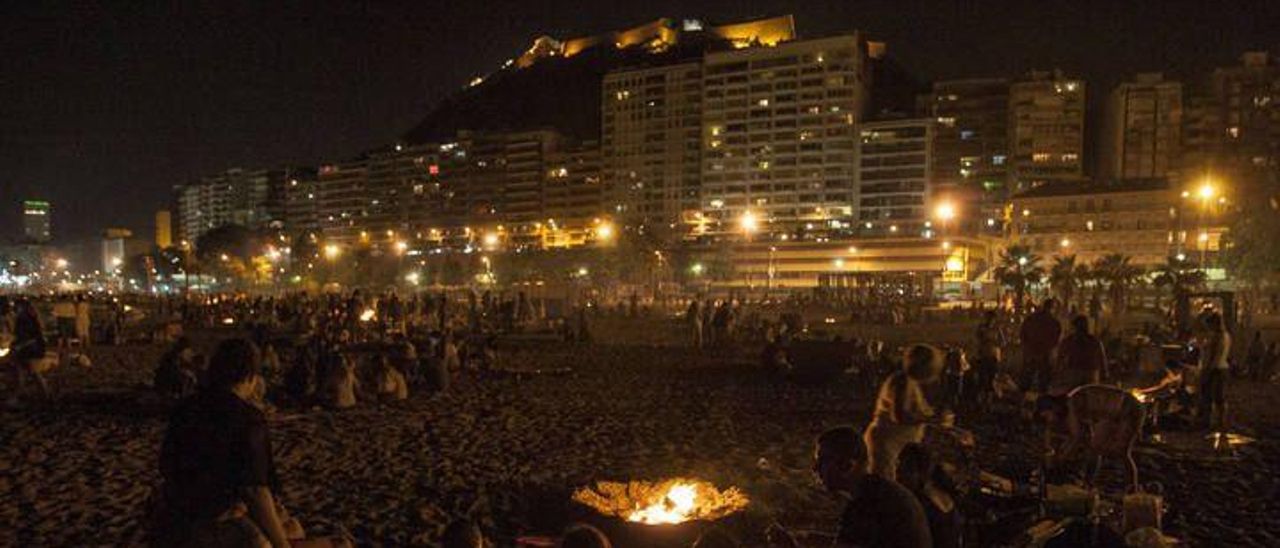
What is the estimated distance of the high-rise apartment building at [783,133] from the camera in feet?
320

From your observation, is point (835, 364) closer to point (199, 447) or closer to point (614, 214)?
point (199, 447)

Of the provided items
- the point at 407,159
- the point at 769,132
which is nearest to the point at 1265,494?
the point at 769,132

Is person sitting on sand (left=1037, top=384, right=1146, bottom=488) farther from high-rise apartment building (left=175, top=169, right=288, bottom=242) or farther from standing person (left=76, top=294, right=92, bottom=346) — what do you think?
high-rise apartment building (left=175, top=169, right=288, bottom=242)

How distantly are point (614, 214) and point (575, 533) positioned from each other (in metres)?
109

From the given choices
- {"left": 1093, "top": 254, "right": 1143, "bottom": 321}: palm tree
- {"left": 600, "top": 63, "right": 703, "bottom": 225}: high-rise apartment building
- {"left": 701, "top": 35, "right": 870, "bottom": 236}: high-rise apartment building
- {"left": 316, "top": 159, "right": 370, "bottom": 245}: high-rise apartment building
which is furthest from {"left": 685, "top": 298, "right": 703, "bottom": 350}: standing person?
{"left": 316, "top": 159, "right": 370, "bottom": 245}: high-rise apartment building

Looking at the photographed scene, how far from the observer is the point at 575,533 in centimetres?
317

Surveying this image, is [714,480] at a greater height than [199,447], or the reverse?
[199,447]

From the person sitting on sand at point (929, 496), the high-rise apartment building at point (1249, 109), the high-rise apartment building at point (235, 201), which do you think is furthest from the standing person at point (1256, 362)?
the high-rise apartment building at point (235, 201)

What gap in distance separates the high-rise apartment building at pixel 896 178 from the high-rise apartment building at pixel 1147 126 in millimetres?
23766

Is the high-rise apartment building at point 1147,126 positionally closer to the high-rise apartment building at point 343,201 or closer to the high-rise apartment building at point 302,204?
the high-rise apartment building at point 343,201

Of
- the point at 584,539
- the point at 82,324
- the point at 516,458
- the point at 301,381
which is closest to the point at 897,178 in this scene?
the point at 82,324

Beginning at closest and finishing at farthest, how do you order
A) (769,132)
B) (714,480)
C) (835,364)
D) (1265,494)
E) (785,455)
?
(1265,494) → (714,480) → (785,455) → (835,364) → (769,132)

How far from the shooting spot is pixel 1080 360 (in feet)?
26.4

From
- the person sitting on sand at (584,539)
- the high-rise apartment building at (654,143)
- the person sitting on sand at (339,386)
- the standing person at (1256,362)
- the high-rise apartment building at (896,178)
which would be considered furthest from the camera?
the high-rise apartment building at (654,143)
